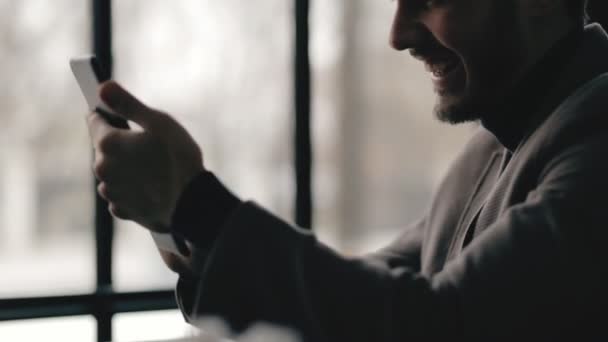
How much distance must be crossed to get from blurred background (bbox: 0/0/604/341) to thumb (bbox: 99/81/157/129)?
110 centimetres

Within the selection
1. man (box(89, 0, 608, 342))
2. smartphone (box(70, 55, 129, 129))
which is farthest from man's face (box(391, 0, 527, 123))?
smartphone (box(70, 55, 129, 129))

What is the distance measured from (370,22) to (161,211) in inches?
57.7

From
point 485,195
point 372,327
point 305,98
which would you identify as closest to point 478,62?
point 485,195

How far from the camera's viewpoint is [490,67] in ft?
2.93

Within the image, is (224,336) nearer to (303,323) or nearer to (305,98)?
(303,323)

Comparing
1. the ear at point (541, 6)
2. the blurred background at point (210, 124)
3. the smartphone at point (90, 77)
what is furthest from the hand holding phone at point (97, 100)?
the blurred background at point (210, 124)

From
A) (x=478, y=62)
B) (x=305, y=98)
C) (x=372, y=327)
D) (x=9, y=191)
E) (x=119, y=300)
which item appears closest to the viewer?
(x=372, y=327)

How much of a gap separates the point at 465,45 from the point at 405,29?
0.09m

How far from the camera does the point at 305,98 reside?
1903 millimetres

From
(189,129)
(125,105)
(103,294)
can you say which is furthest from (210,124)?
(125,105)

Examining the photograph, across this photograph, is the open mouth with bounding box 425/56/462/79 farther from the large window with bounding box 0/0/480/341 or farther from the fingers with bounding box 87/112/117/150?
the large window with bounding box 0/0/480/341

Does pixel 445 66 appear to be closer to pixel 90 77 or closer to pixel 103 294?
pixel 90 77

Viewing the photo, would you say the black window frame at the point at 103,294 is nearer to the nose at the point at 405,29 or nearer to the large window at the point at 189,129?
the large window at the point at 189,129

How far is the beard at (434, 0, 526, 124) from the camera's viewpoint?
89 centimetres
